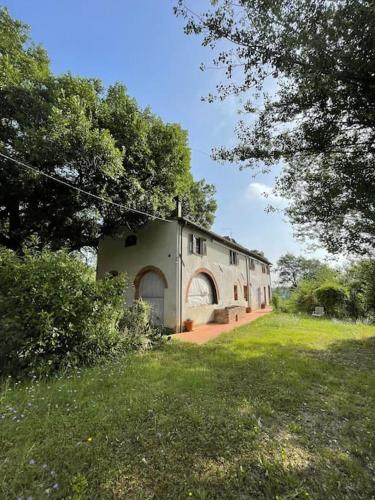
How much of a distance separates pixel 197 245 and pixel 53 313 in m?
9.77

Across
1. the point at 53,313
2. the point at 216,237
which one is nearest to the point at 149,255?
the point at 216,237

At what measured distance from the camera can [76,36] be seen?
730 cm

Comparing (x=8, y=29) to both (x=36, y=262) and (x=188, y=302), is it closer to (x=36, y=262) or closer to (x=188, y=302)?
(x=36, y=262)

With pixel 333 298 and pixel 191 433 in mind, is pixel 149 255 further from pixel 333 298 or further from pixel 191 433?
pixel 333 298

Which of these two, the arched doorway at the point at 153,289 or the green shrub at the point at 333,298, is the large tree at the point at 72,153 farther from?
the green shrub at the point at 333,298

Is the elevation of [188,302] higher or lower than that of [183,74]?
lower

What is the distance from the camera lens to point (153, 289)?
43.6 ft

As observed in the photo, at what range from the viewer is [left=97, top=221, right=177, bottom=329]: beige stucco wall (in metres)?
12.5

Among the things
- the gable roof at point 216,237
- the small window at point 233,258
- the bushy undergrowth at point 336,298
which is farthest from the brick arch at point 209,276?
the bushy undergrowth at point 336,298

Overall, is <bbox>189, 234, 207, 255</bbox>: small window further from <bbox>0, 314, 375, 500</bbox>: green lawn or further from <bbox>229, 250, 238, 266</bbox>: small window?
<bbox>0, 314, 375, 500</bbox>: green lawn

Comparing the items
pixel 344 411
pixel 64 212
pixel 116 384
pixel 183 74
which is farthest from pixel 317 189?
pixel 64 212

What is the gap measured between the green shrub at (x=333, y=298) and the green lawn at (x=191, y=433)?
14.3m

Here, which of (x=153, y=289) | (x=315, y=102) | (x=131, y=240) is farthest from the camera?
(x=131, y=240)

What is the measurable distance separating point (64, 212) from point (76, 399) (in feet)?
31.7
